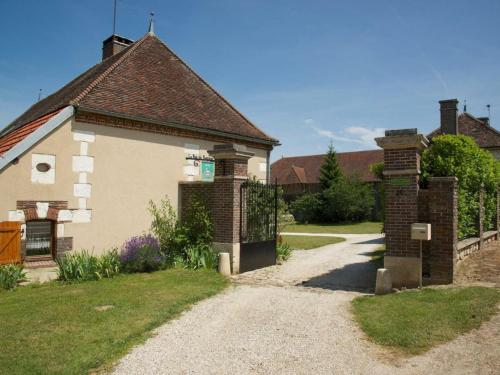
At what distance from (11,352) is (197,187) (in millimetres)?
6973

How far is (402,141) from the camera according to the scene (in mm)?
7906

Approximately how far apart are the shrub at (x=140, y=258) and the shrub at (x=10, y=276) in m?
Result: 2.22

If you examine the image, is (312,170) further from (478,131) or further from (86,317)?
(86,317)

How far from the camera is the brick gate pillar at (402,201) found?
25.5ft

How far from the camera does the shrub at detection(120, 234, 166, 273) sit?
32.2 ft

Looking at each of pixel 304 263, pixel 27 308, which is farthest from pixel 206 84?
pixel 27 308

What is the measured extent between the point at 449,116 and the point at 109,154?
66.9ft

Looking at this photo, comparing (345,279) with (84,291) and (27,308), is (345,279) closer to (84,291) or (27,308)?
(84,291)

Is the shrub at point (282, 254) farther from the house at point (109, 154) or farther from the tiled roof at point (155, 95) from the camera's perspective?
the tiled roof at point (155, 95)

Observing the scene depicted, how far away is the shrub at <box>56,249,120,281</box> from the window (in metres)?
0.47

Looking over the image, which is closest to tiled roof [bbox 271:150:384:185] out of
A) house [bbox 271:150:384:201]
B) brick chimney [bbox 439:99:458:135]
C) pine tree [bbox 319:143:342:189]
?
house [bbox 271:150:384:201]

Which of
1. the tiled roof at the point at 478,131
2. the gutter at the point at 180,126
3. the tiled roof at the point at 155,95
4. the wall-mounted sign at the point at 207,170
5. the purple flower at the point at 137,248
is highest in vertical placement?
the tiled roof at the point at 478,131

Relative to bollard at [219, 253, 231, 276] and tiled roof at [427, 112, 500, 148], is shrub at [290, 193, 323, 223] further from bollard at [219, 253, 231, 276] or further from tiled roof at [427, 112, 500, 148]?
bollard at [219, 253, 231, 276]

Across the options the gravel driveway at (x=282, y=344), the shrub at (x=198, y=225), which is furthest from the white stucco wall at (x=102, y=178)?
the gravel driveway at (x=282, y=344)
